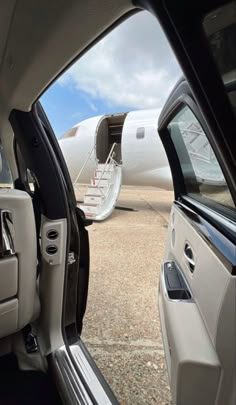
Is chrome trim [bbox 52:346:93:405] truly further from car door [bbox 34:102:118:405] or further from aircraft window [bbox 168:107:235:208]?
aircraft window [bbox 168:107:235:208]

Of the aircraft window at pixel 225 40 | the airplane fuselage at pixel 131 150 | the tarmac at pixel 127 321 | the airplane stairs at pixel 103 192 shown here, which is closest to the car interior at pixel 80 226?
the aircraft window at pixel 225 40

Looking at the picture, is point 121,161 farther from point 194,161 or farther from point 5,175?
point 194,161

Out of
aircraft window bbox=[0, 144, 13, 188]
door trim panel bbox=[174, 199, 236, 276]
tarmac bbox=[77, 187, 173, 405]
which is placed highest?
aircraft window bbox=[0, 144, 13, 188]

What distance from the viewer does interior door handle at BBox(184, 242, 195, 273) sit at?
1022 millimetres

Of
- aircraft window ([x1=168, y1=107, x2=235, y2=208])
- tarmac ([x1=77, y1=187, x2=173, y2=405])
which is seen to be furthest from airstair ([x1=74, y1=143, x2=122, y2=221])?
aircraft window ([x1=168, y1=107, x2=235, y2=208])

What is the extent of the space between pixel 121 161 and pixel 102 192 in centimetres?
111

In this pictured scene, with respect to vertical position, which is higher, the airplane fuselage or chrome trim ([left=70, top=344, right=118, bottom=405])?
the airplane fuselage

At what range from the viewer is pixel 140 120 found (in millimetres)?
6398

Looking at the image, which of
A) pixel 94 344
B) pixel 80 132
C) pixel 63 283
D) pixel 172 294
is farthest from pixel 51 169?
pixel 80 132

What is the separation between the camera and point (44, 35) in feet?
2.66

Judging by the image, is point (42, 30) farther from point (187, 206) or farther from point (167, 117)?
point (187, 206)

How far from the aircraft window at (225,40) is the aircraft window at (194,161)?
1.94 feet

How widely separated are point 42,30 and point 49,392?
1.38 meters

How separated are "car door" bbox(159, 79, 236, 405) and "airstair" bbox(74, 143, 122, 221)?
436cm
